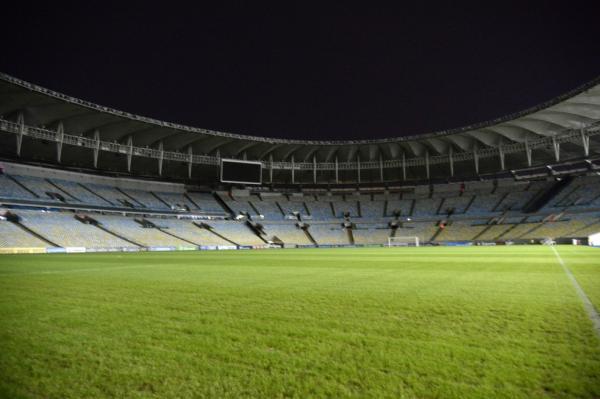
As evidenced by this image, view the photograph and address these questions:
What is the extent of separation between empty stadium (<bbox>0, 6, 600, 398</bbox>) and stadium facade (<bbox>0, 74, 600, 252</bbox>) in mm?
308

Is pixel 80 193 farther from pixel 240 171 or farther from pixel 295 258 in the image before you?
pixel 295 258

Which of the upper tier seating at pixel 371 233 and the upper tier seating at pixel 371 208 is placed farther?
the upper tier seating at pixel 371 208

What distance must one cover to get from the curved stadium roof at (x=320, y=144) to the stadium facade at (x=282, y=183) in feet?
0.67

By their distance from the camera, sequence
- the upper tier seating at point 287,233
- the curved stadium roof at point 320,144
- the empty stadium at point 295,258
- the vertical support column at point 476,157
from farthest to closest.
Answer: the upper tier seating at point 287,233, the vertical support column at point 476,157, the curved stadium roof at point 320,144, the empty stadium at point 295,258

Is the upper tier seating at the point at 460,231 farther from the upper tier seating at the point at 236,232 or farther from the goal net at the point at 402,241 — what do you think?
the upper tier seating at the point at 236,232

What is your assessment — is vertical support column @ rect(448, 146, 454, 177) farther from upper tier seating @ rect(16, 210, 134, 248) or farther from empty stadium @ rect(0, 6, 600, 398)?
upper tier seating @ rect(16, 210, 134, 248)

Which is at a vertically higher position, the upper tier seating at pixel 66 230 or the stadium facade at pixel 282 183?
the stadium facade at pixel 282 183

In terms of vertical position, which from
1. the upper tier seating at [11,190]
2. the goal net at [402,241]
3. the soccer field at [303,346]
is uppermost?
the upper tier seating at [11,190]

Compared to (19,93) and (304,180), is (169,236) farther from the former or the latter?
(304,180)

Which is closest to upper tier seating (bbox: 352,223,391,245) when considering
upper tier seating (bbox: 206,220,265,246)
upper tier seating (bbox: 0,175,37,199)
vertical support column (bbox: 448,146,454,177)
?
vertical support column (bbox: 448,146,454,177)

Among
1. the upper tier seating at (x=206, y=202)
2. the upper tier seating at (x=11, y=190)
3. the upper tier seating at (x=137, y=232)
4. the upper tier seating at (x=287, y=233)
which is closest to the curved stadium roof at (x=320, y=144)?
the upper tier seating at (x=206, y=202)

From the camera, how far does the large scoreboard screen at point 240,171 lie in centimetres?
5094

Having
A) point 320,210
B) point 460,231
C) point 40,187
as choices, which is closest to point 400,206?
point 460,231

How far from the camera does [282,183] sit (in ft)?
203
